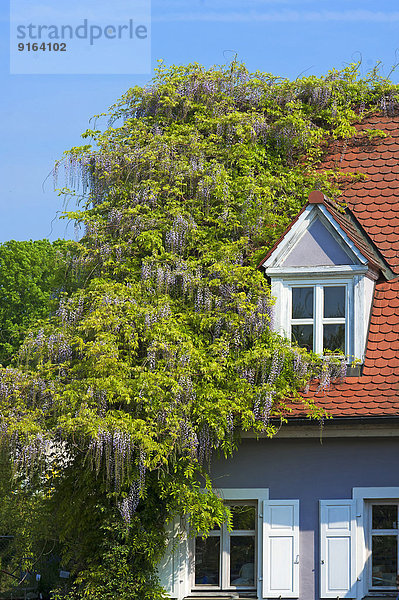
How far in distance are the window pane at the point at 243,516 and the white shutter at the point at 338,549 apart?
1093 mm

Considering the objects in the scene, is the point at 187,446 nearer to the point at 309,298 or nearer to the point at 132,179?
the point at 309,298

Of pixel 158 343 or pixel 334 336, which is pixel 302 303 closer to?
pixel 334 336

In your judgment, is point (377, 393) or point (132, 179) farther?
point (132, 179)

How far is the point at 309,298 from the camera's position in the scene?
14.4m

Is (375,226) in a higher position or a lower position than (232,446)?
higher

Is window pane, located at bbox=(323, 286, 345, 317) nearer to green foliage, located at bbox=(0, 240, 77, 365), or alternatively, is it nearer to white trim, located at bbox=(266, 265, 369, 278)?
white trim, located at bbox=(266, 265, 369, 278)

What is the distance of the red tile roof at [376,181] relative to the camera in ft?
50.1

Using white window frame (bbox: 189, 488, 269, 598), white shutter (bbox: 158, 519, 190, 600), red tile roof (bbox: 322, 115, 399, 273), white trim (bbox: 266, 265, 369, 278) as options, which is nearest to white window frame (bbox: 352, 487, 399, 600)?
white window frame (bbox: 189, 488, 269, 598)

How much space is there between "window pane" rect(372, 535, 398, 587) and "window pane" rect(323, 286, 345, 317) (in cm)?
322

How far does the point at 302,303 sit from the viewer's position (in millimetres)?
14422

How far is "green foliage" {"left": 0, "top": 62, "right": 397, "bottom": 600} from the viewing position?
12969mm

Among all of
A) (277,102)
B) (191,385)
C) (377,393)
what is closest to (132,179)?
(277,102)

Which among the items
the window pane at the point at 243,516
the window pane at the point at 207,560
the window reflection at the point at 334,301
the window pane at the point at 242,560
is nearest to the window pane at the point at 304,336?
the window reflection at the point at 334,301

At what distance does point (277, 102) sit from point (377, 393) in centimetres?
631
